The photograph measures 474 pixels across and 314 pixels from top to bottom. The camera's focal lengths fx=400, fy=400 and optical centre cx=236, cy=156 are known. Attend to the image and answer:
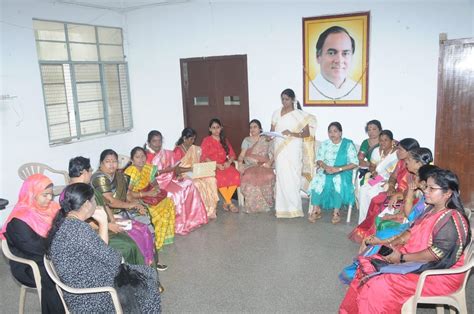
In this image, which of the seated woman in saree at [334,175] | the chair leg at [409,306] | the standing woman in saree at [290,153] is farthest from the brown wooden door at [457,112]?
the chair leg at [409,306]

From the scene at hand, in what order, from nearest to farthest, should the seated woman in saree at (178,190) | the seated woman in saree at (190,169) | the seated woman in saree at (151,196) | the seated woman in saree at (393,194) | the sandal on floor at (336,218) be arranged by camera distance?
the seated woman in saree at (393,194) → the seated woman in saree at (151,196) → the seated woman in saree at (178,190) → the sandal on floor at (336,218) → the seated woman in saree at (190,169)

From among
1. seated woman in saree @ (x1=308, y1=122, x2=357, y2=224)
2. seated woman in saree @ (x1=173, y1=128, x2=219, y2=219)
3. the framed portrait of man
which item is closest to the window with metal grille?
seated woman in saree @ (x1=173, y1=128, x2=219, y2=219)

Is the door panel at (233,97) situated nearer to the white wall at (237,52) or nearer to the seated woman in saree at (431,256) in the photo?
the white wall at (237,52)

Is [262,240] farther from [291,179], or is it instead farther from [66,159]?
[66,159]

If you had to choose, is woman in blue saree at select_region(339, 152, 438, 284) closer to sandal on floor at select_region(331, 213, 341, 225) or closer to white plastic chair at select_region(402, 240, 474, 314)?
white plastic chair at select_region(402, 240, 474, 314)

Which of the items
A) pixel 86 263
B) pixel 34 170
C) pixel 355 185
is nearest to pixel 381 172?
pixel 355 185

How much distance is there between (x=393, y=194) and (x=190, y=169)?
7.33ft

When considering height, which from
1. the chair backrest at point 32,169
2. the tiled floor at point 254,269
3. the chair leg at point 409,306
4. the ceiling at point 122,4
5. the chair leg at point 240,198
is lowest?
the tiled floor at point 254,269

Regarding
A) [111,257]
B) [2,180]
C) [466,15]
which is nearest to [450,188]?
[111,257]

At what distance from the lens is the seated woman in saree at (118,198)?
3.11 m

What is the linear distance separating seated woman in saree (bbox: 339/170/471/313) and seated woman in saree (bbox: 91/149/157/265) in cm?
164

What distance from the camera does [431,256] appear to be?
7.09 feet

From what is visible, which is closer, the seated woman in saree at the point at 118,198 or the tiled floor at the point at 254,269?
the tiled floor at the point at 254,269

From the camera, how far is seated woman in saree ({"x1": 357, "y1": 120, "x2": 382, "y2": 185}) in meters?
4.34
